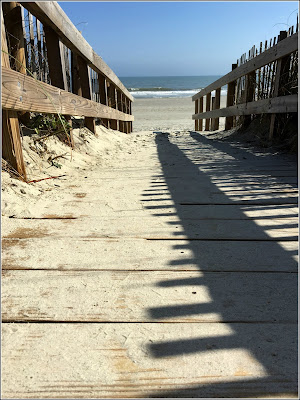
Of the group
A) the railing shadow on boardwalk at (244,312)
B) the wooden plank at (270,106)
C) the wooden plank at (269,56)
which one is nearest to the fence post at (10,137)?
the railing shadow on boardwalk at (244,312)

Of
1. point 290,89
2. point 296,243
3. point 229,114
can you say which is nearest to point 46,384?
point 296,243

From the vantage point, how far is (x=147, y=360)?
1011 mm

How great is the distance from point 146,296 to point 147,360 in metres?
0.33

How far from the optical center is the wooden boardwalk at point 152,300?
952 millimetres

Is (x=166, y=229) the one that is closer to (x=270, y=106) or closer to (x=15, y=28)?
(x=15, y=28)

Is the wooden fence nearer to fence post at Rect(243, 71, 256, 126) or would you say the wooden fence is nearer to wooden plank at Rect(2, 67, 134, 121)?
wooden plank at Rect(2, 67, 134, 121)

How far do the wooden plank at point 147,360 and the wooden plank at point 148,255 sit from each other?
415 mm

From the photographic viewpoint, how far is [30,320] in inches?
46.4

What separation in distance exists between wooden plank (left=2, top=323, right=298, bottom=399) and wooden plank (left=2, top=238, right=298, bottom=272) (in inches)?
16.4

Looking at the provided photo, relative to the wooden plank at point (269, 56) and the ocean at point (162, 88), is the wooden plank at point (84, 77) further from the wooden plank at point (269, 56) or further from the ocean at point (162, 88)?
the ocean at point (162, 88)

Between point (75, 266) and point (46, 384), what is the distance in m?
0.66

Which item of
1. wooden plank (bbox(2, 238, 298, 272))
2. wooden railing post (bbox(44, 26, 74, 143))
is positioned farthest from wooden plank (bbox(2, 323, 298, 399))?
wooden railing post (bbox(44, 26, 74, 143))

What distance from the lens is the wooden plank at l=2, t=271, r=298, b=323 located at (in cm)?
121

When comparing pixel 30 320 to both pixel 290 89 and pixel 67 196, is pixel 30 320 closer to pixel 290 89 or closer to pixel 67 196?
pixel 67 196
